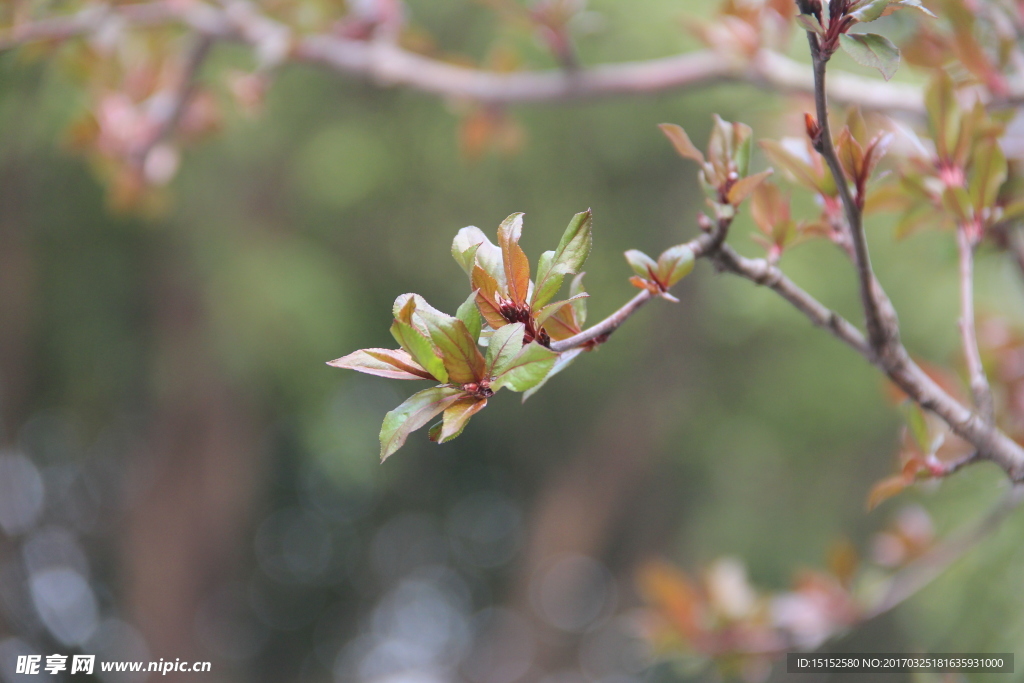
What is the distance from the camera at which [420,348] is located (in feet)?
0.91

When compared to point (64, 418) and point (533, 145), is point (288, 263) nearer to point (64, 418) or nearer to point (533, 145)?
point (533, 145)

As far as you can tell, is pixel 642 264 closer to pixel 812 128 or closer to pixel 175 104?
pixel 812 128

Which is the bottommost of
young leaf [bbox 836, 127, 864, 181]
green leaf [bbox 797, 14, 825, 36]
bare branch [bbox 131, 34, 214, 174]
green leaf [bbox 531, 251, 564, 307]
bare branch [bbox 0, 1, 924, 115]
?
bare branch [bbox 131, 34, 214, 174]

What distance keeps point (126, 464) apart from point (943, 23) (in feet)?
9.75

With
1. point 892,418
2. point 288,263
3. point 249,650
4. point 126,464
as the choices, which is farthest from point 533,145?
point 249,650

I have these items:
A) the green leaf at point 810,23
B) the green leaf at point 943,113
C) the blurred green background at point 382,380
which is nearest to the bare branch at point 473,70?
the green leaf at point 943,113

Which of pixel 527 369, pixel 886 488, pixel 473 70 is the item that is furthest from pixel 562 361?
pixel 473 70

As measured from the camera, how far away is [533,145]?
223 centimetres

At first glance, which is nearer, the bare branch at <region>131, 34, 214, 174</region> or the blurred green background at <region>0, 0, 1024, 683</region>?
the bare branch at <region>131, 34, 214, 174</region>

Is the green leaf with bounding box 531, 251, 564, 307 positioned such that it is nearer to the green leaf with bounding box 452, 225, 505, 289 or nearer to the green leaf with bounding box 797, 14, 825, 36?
the green leaf with bounding box 452, 225, 505, 289

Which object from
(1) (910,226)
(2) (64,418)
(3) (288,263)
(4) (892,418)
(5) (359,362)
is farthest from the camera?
(2) (64,418)

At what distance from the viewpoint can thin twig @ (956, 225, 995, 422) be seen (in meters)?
0.37

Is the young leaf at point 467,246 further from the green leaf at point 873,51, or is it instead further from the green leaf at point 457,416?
the green leaf at point 873,51

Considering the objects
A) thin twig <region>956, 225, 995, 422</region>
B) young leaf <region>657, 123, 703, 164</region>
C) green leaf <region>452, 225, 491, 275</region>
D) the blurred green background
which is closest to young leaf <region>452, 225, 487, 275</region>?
green leaf <region>452, 225, 491, 275</region>
